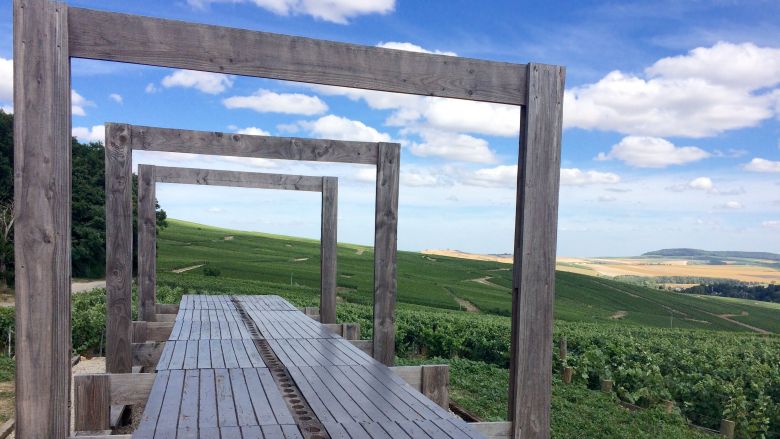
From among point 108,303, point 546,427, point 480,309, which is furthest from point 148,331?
point 480,309

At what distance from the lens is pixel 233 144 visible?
7.17 m

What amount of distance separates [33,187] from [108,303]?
3.78m

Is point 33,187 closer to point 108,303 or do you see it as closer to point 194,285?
point 108,303

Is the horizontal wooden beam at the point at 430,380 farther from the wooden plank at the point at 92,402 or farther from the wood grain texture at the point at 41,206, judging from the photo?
the wood grain texture at the point at 41,206

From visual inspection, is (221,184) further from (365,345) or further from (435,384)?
(435,384)

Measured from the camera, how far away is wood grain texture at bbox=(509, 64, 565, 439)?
136 inches

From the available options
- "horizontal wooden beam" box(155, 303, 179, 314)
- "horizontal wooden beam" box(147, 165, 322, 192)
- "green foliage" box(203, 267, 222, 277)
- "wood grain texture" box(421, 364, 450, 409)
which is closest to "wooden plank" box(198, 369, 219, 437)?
"wood grain texture" box(421, 364, 450, 409)

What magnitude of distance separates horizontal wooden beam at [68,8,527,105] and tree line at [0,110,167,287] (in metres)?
28.4

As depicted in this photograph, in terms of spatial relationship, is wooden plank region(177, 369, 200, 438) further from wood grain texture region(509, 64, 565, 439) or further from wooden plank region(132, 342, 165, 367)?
wooden plank region(132, 342, 165, 367)

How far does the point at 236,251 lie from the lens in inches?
2248

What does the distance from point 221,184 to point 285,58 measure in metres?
6.30

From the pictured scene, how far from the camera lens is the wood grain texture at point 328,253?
842 cm

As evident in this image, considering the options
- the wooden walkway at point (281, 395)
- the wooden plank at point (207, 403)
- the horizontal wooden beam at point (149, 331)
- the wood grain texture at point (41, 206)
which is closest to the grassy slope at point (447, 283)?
the horizontal wooden beam at point (149, 331)

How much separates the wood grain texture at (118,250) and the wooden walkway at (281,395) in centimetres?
71
